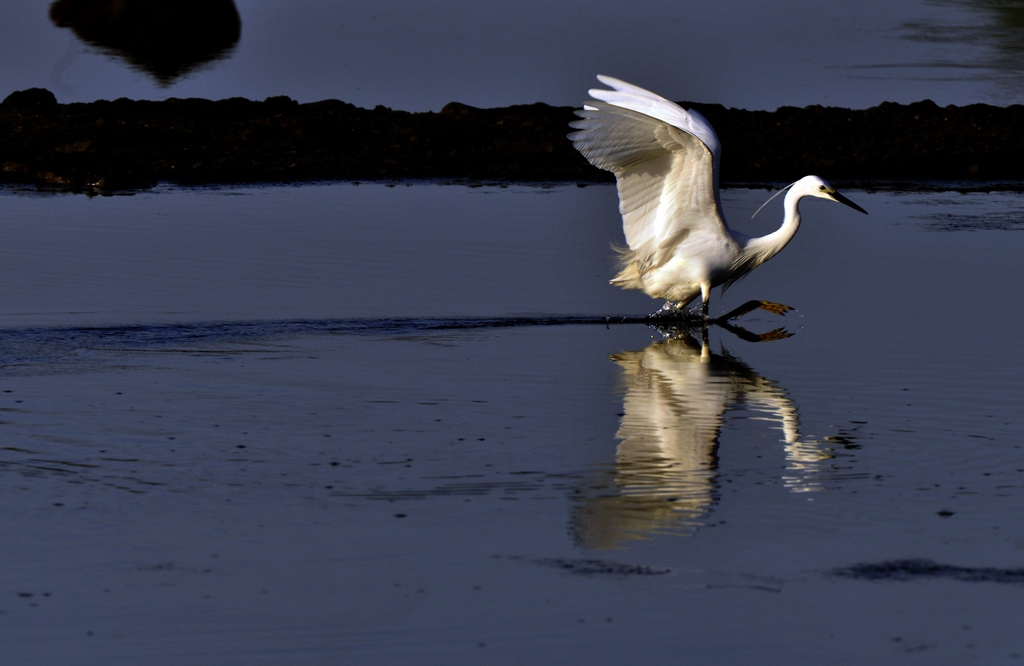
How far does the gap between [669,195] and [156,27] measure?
78.4 feet

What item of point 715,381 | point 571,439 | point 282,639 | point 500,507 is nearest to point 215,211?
point 715,381

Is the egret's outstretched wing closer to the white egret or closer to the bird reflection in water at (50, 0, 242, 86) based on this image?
the white egret

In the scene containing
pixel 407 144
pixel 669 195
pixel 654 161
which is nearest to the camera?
pixel 654 161

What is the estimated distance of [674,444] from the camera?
793 cm

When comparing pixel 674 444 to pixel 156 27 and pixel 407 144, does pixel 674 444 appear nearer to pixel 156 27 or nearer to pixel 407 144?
pixel 407 144

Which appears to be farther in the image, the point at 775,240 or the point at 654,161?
the point at 775,240

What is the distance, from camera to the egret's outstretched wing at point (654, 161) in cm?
1065

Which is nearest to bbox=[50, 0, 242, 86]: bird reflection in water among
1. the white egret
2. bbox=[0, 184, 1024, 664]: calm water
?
bbox=[0, 184, 1024, 664]: calm water

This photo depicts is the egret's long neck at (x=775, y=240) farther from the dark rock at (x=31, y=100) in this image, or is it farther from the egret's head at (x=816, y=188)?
the dark rock at (x=31, y=100)

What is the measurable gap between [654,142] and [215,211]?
20.8 ft

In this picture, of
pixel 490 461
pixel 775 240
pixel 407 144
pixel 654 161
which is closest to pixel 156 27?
pixel 407 144

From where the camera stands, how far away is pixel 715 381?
381 inches

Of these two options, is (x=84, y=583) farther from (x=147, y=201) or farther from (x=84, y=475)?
(x=147, y=201)

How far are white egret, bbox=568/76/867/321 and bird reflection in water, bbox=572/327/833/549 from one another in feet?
3.74
